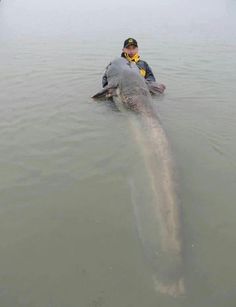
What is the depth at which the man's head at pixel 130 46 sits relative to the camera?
33.1 feet

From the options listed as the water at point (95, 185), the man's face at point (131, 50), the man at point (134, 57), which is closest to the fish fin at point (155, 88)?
the water at point (95, 185)

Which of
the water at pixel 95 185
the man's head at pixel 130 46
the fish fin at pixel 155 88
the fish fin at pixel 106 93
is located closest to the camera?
the water at pixel 95 185

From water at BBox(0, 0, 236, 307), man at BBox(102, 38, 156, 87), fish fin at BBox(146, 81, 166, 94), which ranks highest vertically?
man at BBox(102, 38, 156, 87)

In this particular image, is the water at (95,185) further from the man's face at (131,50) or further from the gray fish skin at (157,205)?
the man's face at (131,50)

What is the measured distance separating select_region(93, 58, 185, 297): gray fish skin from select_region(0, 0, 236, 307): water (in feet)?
0.39

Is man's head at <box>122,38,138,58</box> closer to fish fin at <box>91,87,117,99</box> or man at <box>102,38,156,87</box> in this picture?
man at <box>102,38,156,87</box>

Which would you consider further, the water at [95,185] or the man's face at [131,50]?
the man's face at [131,50]

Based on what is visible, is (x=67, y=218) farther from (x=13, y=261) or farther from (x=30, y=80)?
(x=30, y=80)

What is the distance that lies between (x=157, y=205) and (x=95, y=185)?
115cm

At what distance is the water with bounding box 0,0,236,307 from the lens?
401 centimetres

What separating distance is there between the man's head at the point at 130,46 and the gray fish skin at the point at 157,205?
1872mm

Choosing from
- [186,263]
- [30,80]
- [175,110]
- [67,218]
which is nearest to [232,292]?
[186,263]

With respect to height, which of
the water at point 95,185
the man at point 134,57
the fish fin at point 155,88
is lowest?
the water at point 95,185

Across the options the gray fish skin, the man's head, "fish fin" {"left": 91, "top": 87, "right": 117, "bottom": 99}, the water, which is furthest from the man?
the gray fish skin
